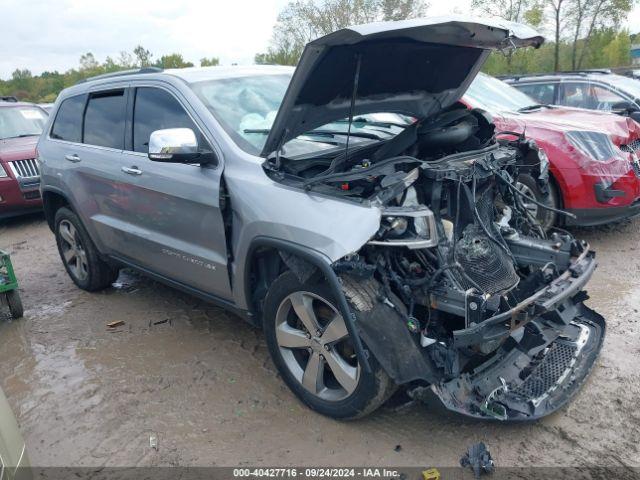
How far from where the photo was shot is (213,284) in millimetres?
3643

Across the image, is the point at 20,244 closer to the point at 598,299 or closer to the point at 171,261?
the point at 171,261

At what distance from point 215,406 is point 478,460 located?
159 centimetres

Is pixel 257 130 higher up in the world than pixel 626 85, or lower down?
higher up

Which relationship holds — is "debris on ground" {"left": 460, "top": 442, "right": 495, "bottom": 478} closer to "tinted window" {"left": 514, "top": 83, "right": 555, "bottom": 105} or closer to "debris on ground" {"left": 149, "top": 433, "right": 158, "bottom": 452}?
"debris on ground" {"left": 149, "top": 433, "right": 158, "bottom": 452}

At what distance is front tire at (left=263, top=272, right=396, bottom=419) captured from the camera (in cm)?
282

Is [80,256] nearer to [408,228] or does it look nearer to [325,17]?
[408,228]

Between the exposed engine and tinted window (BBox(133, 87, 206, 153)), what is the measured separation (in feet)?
3.28

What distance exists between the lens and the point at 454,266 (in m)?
2.78

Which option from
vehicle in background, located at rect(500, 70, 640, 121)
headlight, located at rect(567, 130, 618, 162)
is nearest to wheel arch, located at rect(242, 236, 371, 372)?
headlight, located at rect(567, 130, 618, 162)

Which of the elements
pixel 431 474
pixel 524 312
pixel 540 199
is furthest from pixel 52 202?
pixel 540 199

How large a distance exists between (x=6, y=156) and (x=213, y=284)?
21.1 ft

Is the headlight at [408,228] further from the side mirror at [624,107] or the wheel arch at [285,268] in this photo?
the side mirror at [624,107]

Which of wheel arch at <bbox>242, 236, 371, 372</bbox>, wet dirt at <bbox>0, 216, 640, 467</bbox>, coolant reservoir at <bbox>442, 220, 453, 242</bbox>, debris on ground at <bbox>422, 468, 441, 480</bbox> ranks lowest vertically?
wet dirt at <bbox>0, 216, 640, 467</bbox>

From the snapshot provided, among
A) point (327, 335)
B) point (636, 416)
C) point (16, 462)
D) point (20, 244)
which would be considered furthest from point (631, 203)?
point (20, 244)
